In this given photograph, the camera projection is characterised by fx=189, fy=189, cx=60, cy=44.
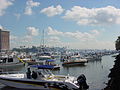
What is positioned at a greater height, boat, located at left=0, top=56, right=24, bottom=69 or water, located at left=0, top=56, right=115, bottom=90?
boat, located at left=0, top=56, right=24, bottom=69

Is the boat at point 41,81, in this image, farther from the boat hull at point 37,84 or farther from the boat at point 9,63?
the boat at point 9,63

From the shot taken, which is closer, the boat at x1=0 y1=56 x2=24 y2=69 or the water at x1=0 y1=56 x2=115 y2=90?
the water at x1=0 y1=56 x2=115 y2=90

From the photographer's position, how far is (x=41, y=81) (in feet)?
78.7

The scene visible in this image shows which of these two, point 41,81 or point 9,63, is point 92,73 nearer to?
point 41,81

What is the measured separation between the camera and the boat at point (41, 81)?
2281 centimetres

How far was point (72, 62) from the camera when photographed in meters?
62.4

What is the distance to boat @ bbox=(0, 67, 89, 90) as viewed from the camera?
22812 mm

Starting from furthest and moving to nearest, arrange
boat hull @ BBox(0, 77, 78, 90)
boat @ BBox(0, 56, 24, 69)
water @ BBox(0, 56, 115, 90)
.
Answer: boat @ BBox(0, 56, 24, 69) → water @ BBox(0, 56, 115, 90) → boat hull @ BBox(0, 77, 78, 90)

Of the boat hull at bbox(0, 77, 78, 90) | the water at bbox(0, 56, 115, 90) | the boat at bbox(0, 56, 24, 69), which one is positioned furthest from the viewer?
the boat at bbox(0, 56, 24, 69)

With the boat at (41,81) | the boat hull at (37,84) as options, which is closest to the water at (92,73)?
the boat hull at (37,84)

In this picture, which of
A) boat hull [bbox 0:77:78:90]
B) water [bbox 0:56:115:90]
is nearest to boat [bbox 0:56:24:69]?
water [bbox 0:56:115:90]

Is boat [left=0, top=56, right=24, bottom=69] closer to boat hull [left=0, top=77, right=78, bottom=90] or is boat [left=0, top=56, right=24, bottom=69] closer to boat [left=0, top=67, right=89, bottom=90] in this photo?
boat hull [left=0, top=77, right=78, bottom=90]

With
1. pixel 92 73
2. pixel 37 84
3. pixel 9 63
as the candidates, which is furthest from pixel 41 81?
pixel 9 63

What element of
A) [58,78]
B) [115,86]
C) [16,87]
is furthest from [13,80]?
[115,86]
